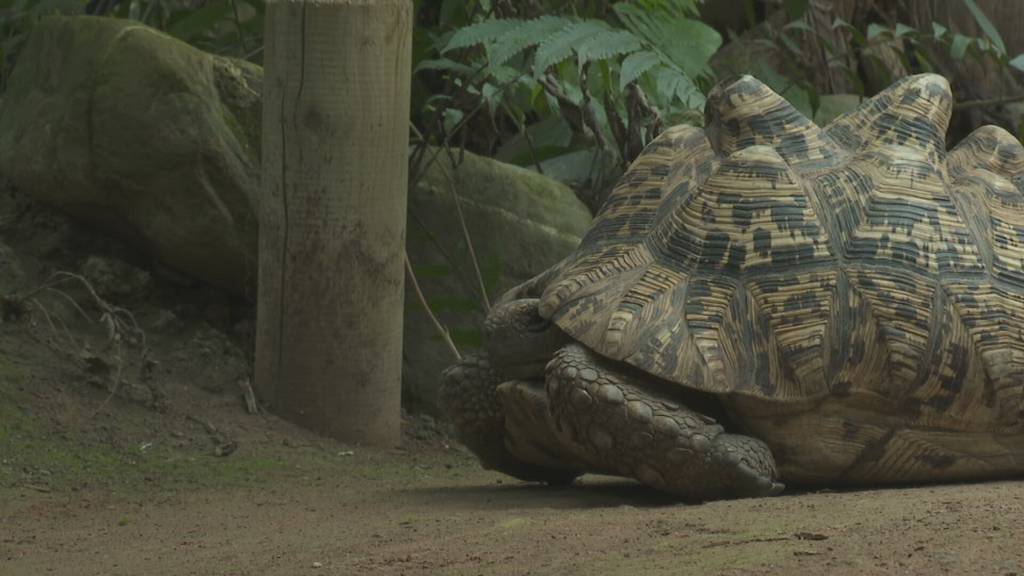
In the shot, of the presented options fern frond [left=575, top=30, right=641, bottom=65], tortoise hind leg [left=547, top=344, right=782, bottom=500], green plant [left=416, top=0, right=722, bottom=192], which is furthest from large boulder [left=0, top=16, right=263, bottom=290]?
tortoise hind leg [left=547, top=344, right=782, bottom=500]

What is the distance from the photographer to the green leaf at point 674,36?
19.3 feet

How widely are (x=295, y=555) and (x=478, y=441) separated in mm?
1159

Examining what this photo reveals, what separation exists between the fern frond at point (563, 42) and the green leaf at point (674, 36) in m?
0.38

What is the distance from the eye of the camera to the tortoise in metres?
3.88

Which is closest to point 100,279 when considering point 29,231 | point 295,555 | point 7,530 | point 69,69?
point 29,231

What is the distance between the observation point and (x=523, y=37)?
17.7 feet

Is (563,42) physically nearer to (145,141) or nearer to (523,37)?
(523,37)

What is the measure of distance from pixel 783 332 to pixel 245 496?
5.93 feet

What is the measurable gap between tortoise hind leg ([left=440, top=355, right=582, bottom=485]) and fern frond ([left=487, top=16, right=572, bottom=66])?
1303 mm

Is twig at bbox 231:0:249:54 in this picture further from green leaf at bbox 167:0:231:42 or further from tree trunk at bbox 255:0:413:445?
tree trunk at bbox 255:0:413:445

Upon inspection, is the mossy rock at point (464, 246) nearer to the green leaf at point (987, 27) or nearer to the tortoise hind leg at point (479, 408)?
the tortoise hind leg at point (479, 408)

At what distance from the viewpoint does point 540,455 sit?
14.1 feet

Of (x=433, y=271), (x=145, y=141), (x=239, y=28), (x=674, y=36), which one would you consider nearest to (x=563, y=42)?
(x=674, y=36)

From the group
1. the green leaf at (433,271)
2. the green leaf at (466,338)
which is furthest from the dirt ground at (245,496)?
the green leaf at (433,271)
